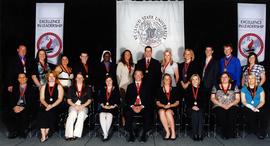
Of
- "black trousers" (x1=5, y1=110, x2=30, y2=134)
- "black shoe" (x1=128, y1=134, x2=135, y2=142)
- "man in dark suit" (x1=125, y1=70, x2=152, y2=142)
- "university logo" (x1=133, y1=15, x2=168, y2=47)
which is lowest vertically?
"black shoe" (x1=128, y1=134, x2=135, y2=142)

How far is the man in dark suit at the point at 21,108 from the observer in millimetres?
6023

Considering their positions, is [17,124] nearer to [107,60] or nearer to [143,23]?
[107,60]

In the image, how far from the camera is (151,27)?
24.4 ft

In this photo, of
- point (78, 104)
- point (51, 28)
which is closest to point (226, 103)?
point (78, 104)

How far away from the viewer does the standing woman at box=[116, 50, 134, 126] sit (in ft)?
22.3

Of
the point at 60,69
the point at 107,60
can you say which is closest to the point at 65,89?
the point at 60,69

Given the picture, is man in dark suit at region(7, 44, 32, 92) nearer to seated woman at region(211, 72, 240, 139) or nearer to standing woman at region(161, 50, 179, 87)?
standing woman at region(161, 50, 179, 87)

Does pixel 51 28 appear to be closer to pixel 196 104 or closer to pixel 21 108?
pixel 21 108

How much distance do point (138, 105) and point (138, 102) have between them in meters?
0.07

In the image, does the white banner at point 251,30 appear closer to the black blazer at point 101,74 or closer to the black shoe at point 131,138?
the black blazer at point 101,74

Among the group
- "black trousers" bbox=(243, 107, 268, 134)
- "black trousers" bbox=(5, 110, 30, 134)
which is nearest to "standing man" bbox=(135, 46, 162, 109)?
"black trousers" bbox=(243, 107, 268, 134)

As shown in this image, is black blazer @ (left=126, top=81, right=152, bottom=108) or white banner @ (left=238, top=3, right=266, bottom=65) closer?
black blazer @ (left=126, top=81, right=152, bottom=108)

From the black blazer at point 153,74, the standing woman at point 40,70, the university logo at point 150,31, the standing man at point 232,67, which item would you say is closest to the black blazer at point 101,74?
the black blazer at point 153,74

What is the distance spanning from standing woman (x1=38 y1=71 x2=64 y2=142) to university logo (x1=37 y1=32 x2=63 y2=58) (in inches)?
51.5
